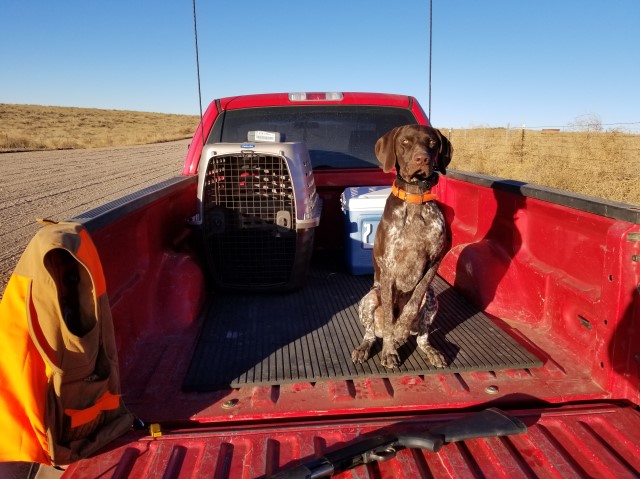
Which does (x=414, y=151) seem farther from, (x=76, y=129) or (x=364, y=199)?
(x=76, y=129)

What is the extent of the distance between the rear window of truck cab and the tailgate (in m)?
2.95

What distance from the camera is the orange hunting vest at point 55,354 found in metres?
1.75

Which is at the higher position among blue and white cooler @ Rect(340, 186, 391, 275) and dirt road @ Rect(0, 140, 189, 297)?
blue and white cooler @ Rect(340, 186, 391, 275)

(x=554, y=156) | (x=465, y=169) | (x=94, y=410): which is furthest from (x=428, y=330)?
(x=465, y=169)

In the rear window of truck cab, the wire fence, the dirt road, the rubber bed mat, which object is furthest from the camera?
the wire fence

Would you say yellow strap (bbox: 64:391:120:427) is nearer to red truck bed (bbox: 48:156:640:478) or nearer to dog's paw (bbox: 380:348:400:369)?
red truck bed (bbox: 48:156:640:478)

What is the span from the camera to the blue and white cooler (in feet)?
14.2

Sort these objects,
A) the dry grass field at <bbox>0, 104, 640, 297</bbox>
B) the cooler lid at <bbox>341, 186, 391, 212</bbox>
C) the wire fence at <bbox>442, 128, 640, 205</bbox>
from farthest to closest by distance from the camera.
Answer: the wire fence at <bbox>442, 128, 640, 205</bbox>
the dry grass field at <bbox>0, 104, 640, 297</bbox>
the cooler lid at <bbox>341, 186, 391, 212</bbox>

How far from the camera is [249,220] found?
3910mm

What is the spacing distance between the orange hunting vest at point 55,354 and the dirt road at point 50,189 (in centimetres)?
433

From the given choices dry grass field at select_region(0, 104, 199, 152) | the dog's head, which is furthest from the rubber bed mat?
dry grass field at select_region(0, 104, 199, 152)

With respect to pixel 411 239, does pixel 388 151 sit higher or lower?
higher

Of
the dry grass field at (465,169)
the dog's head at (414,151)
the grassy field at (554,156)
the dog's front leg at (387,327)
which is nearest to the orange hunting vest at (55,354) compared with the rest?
the dog's front leg at (387,327)

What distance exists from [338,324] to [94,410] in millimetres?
1745
